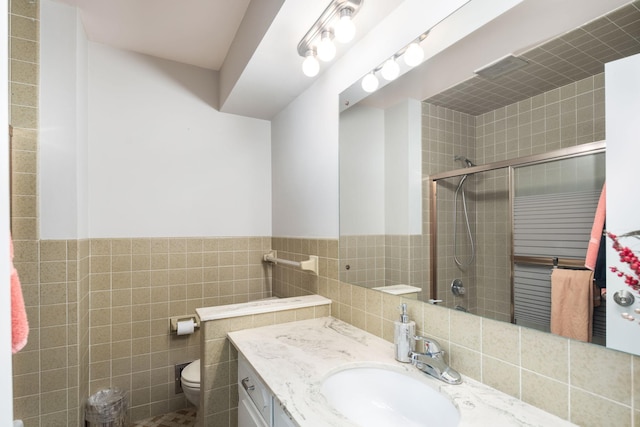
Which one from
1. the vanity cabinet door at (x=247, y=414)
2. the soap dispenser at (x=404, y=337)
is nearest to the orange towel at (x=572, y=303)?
the soap dispenser at (x=404, y=337)

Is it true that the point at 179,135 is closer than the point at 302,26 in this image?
No

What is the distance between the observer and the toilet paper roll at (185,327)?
2146 millimetres

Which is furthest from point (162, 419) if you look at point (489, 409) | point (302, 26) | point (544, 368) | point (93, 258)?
point (302, 26)

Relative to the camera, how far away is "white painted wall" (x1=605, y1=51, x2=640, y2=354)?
0.67 metres

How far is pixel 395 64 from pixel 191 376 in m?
2.12

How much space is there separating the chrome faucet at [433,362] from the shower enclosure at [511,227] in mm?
152

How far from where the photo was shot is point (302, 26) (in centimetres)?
140

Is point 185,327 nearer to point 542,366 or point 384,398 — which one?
point 384,398

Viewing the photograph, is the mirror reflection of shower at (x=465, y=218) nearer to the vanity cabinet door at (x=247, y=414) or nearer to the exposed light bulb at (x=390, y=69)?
the exposed light bulb at (x=390, y=69)

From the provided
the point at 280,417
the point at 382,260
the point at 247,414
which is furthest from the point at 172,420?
the point at 382,260

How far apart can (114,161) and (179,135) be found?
46 centimetres

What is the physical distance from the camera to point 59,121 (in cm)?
169

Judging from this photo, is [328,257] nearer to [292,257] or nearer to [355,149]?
[292,257]

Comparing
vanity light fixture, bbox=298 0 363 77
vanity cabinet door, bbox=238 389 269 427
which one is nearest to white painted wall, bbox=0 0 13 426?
vanity cabinet door, bbox=238 389 269 427
